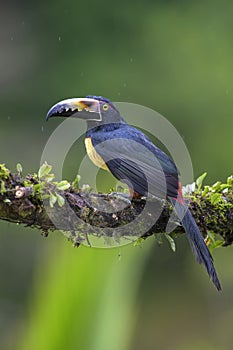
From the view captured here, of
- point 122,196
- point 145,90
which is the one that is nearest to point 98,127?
point 122,196

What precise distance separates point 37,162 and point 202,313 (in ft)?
7.23

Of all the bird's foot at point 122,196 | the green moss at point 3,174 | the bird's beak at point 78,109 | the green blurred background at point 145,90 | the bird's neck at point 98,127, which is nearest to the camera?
the green moss at point 3,174

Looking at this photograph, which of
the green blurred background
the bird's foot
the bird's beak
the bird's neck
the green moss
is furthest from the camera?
the green blurred background

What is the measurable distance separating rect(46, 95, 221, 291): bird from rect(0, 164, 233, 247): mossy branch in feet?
0.22

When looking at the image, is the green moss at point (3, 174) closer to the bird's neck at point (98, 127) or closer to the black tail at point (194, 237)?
the black tail at point (194, 237)

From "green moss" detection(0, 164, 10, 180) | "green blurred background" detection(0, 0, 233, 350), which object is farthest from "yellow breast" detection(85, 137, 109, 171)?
"green blurred background" detection(0, 0, 233, 350)

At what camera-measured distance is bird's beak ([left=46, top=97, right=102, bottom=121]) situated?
3.04 metres

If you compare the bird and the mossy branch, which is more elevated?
the bird

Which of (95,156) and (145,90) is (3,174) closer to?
(95,156)

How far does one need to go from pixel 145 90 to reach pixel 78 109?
168 inches

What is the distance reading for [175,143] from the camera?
5922 mm

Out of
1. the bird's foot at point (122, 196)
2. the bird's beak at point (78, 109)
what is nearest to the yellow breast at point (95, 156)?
the bird's beak at point (78, 109)

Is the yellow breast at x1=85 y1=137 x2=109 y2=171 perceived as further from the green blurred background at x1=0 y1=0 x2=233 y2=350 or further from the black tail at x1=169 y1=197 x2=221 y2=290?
the green blurred background at x1=0 y1=0 x2=233 y2=350

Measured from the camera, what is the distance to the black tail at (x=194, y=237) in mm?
2779
